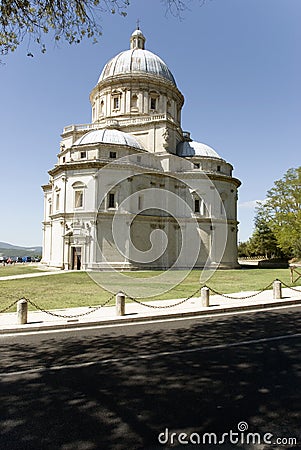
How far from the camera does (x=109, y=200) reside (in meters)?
38.4

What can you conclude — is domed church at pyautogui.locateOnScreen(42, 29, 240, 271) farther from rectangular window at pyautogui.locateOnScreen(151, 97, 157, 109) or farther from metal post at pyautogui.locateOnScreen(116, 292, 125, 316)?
metal post at pyautogui.locateOnScreen(116, 292, 125, 316)

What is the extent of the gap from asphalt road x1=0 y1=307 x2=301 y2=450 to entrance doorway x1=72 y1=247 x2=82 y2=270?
27.2 meters

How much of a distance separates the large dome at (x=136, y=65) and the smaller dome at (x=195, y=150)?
1079 cm

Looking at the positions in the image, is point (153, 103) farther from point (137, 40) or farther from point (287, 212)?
point (287, 212)

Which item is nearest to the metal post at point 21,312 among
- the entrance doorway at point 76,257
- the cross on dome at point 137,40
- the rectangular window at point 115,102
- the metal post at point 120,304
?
the metal post at point 120,304

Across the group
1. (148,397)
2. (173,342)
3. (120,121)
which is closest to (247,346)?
(173,342)

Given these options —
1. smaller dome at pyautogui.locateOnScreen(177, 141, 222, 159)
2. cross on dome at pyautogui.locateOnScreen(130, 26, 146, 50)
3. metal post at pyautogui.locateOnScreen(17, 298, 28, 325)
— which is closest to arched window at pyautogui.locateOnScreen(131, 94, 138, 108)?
smaller dome at pyautogui.locateOnScreen(177, 141, 222, 159)

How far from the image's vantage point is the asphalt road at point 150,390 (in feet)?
14.6

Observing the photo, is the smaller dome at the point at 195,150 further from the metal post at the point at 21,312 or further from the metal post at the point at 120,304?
the metal post at the point at 21,312

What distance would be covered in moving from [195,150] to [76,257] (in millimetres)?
21648

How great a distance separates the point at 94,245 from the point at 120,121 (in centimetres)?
1840

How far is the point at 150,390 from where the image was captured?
19.7ft

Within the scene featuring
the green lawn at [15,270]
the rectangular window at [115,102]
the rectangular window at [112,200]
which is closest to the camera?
the green lawn at [15,270]

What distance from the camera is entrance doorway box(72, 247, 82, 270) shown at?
3734cm
